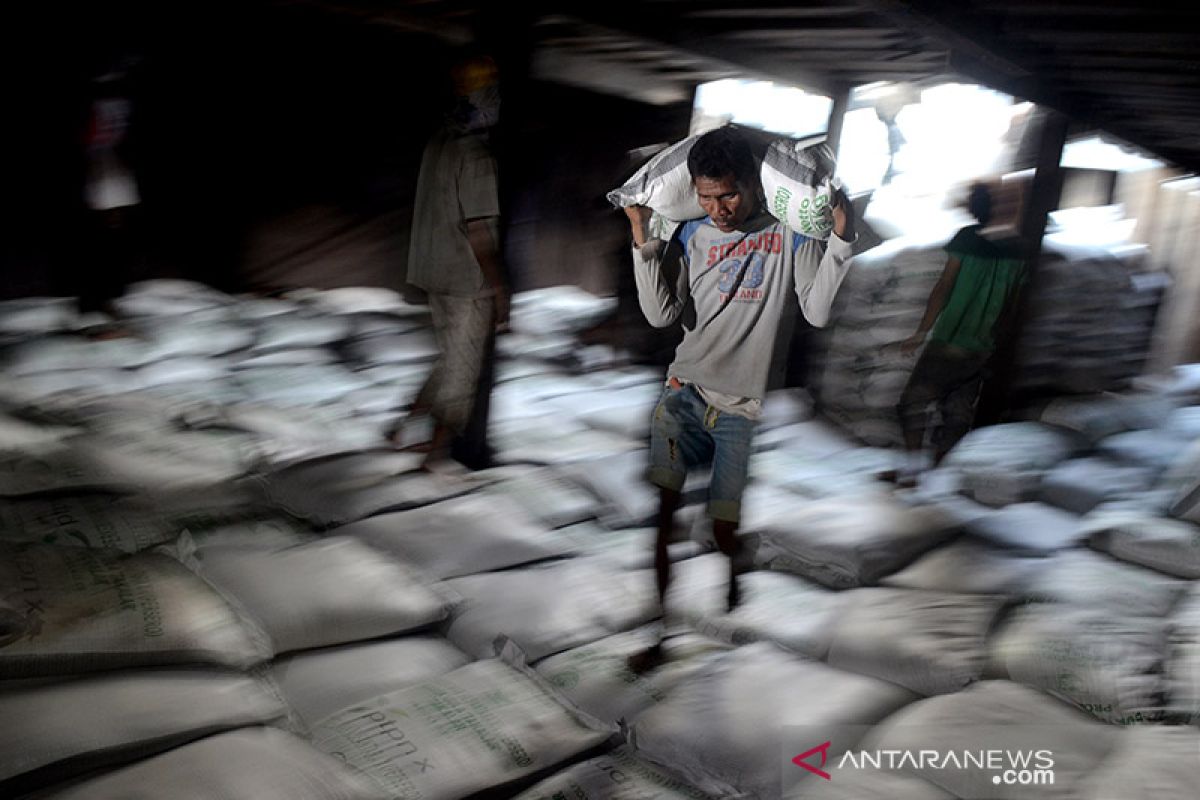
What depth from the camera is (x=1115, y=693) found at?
168 centimetres

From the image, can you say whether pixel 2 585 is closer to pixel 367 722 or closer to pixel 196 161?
pixel 367 722

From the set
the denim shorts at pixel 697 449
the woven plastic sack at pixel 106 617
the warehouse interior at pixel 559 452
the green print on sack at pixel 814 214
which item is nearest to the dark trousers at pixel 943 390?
the warehouse interior at pixel 559 452

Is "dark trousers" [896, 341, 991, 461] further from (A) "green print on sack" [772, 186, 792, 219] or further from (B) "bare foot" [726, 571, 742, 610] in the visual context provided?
(A) "green print on sack" [772, 186, 792, 219]

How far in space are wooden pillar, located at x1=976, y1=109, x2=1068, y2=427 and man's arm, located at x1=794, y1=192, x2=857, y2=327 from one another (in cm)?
271

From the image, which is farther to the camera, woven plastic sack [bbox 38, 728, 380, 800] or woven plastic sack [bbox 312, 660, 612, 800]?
woven plastic sack [bbox 312, 660, 612, 800]

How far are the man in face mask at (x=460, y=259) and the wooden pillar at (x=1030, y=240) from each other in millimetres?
2654

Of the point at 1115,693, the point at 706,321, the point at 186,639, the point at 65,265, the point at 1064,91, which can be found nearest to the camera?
the point at 186,639

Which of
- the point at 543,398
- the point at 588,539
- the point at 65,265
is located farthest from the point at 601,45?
the point at 65,265

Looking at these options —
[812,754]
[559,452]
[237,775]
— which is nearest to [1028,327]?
[559,452]

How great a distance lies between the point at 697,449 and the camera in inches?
75.7

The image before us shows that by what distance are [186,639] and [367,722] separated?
377mm

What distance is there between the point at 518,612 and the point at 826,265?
104 centimetres

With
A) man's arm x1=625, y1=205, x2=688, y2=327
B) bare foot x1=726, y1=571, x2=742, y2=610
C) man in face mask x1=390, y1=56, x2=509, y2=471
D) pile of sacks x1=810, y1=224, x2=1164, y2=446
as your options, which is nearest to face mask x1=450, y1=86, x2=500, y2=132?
man in face mask x1=390, y1=56, x2=509, y2=471

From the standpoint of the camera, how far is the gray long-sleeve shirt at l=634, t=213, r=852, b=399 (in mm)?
1746
